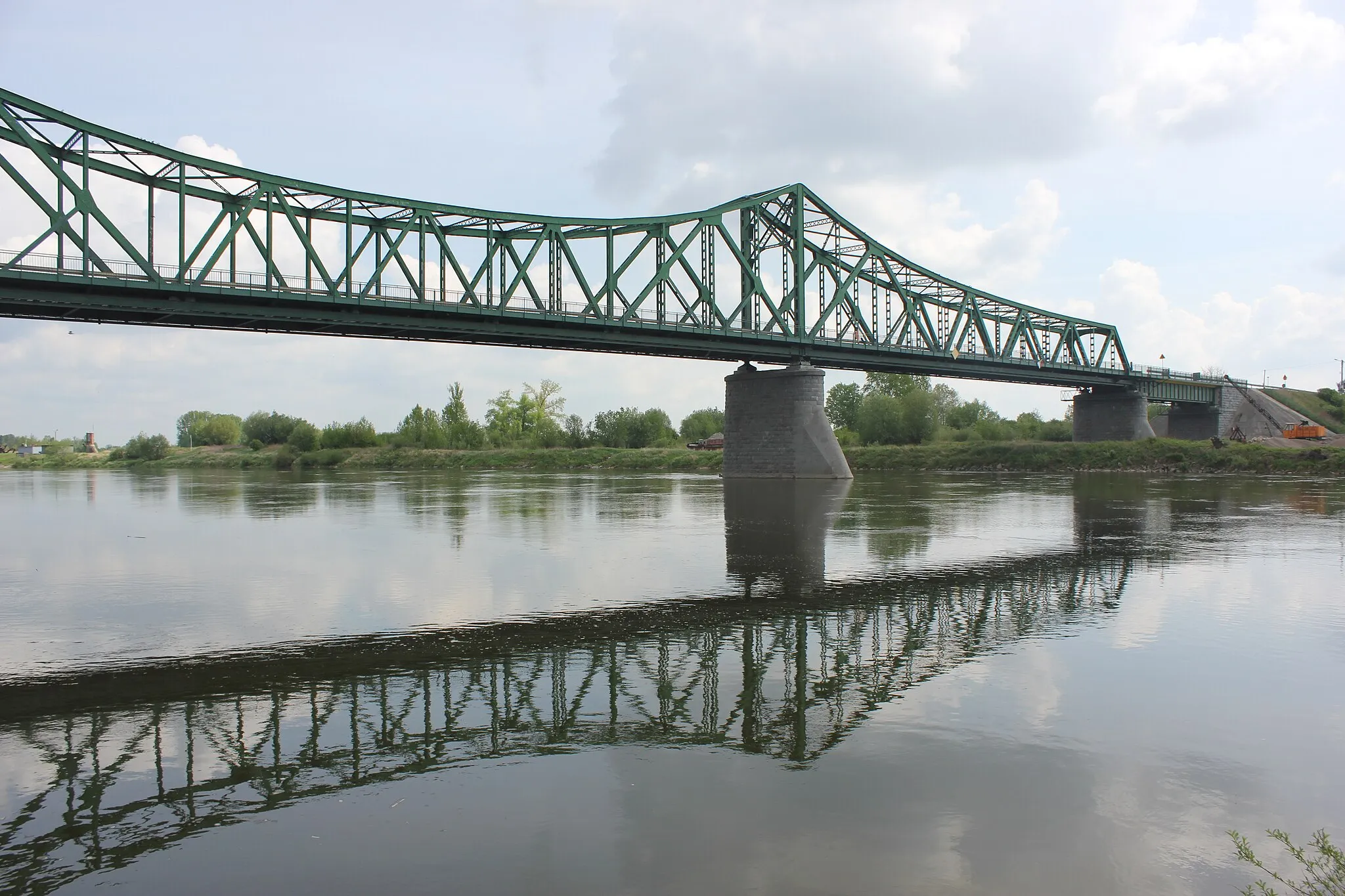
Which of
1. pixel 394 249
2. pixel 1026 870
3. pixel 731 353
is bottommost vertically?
pixel 1026 870

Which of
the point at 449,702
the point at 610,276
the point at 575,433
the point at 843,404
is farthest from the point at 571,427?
the point at 449,702

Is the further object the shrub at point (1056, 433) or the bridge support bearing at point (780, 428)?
Answer: the shrub at point (1056, 433)

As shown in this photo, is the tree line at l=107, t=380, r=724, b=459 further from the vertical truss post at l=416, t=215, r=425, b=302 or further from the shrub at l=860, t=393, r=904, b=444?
the vertical truss post at l=416, t=215, r=425, b=302

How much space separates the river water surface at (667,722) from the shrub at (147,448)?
449 ft

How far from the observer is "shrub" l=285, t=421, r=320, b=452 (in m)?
128

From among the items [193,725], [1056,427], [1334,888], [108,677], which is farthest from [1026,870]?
[1056,427]

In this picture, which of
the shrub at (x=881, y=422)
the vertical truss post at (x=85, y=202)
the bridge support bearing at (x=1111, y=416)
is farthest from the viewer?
the shrub at (x=881, y=422)

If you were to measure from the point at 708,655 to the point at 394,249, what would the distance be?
152ft

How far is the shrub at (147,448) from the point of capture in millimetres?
141625

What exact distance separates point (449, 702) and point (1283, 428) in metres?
118

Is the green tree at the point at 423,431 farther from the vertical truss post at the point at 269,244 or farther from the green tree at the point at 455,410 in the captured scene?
the vertical truss post at the point at 269,244

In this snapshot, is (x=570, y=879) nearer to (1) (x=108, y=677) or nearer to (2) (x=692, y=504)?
(1) (x=108, y=677)

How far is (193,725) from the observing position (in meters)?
9.16

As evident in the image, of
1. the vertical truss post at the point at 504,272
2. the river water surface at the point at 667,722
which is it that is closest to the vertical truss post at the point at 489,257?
the vertical truss post at the point at 504,272
